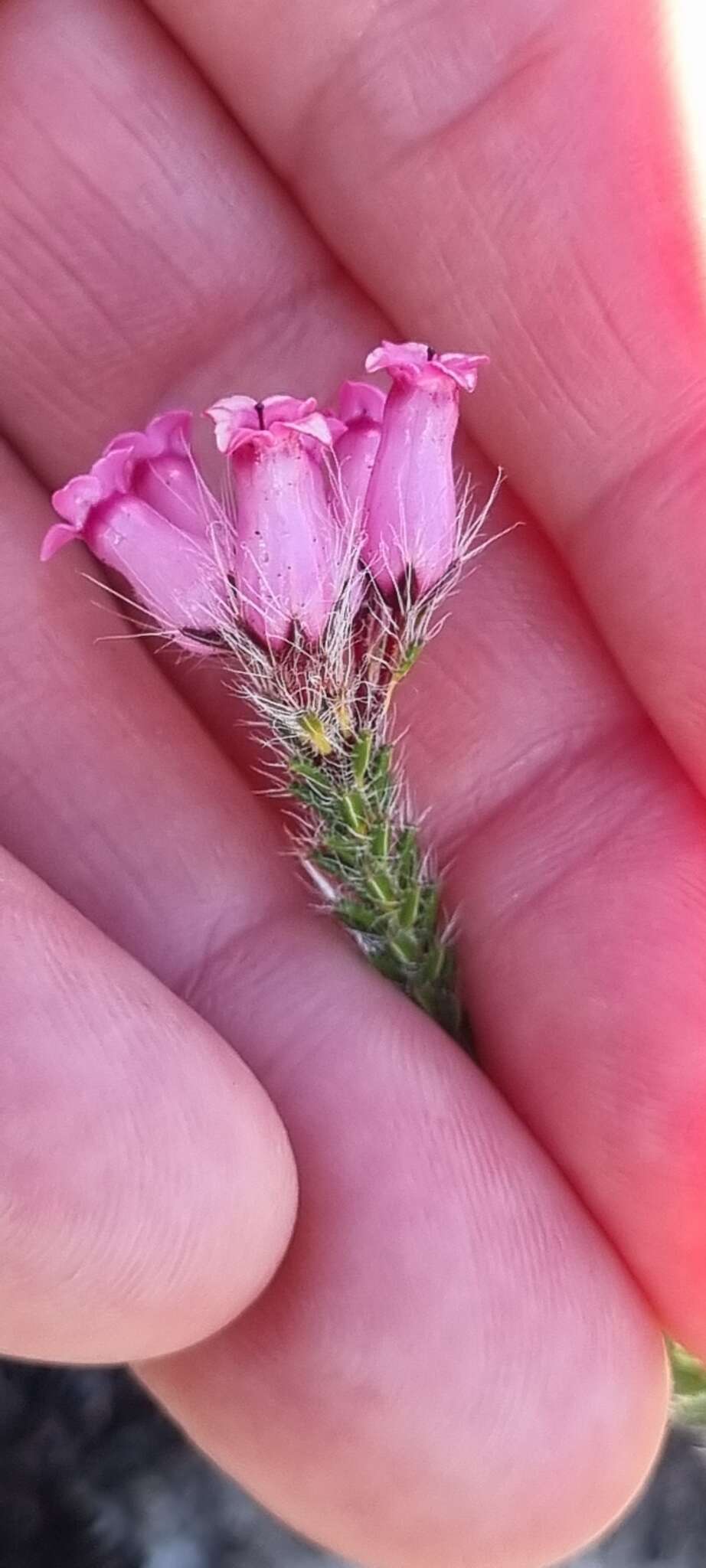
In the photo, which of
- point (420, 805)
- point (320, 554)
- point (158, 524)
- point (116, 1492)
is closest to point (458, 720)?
point (420, 805)

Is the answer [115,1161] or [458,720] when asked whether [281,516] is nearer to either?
[458,720]

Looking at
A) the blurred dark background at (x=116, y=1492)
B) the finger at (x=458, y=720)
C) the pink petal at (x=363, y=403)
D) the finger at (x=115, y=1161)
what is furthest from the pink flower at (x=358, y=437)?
the blurred dark background at (x=116, y=1492)

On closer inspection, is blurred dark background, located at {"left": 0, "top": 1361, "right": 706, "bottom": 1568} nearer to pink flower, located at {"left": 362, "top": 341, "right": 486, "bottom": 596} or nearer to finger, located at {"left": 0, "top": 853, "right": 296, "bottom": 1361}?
finger, located at {"left": 0, "top": 853, "right": 296, "bottom": 1361}

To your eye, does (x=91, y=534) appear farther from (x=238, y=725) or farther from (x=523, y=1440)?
(x=523, y=1440)

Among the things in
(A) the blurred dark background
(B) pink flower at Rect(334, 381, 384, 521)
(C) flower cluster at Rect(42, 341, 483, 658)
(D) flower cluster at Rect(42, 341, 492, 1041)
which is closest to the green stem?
(D) flower cluster at Rect(42, 341, 492, 1041)

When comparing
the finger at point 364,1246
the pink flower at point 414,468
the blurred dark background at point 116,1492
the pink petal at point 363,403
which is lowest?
the blurred dark background at point 116,1492

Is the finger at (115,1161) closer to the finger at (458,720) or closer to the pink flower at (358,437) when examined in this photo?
the finger at (458,720)

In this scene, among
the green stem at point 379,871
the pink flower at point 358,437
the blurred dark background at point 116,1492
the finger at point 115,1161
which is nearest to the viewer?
the finger at point 115,1161

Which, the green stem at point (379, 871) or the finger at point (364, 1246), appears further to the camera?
the green stem at point (379, 871)
